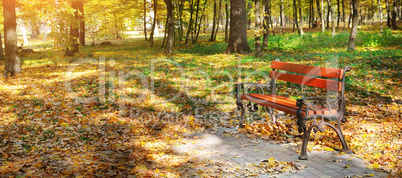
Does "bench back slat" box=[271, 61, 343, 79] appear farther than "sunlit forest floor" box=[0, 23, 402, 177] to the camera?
Yes

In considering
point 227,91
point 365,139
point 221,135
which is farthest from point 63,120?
point 365,139

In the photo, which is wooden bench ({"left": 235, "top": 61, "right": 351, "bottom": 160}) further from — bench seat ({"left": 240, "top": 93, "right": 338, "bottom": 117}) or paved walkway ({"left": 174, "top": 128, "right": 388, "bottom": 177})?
paved walkway ({"left": 174, "top": 128, "right": 388, "bottom": 177})

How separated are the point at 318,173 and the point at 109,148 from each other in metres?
3.35

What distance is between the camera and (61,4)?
37.9 feet

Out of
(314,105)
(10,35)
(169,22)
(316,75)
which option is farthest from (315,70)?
(169,22)

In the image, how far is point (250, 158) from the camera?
15.4ft

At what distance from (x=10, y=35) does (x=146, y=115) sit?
8.85 metres

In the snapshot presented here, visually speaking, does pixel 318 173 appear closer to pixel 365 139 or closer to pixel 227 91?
pixel 365 139

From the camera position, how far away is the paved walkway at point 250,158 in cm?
410

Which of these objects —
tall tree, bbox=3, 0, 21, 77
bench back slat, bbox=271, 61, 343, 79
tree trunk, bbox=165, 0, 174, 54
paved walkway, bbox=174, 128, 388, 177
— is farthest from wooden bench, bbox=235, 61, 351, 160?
tree trunk, bbox=165, 0, 174, 54

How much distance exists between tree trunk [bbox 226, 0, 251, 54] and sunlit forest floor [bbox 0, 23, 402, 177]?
9.48ft

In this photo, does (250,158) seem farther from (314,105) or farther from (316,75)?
(316,75)

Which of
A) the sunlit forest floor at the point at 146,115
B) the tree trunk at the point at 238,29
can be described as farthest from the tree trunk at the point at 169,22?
the sunlit forest floor at the point at 146,115

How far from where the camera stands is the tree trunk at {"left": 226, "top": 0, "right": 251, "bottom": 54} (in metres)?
15.8
